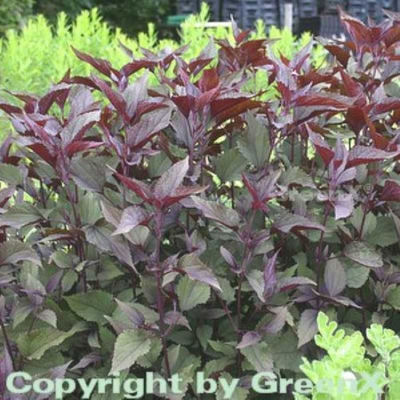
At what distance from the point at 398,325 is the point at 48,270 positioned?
66 cm

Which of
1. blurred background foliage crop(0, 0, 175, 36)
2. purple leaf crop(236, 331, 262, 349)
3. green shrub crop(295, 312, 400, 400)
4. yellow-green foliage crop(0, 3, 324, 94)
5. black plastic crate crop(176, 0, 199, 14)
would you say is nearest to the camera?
green shrub crop(295, 312, 400, 400)

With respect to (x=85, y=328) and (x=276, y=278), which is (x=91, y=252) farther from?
(x=276, y=278)

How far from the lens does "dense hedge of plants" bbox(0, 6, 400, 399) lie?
1274 mm

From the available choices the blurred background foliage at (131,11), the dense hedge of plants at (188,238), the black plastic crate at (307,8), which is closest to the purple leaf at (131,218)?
the dense hedge of plants at (188,238)

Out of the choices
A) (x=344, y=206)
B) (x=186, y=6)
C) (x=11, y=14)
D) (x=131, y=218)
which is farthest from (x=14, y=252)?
(x=186, y=6)

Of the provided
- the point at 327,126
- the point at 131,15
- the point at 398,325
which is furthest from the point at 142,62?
the point at 131,15

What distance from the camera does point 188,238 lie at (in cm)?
132

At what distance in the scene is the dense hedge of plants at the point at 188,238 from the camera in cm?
127

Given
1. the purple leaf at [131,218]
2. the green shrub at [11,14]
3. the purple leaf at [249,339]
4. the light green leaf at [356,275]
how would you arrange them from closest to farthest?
the purple leaf at [131,218] < the purple leaf at [249,339] < the light green leaf at [356,275] < the green shrub at [11,14]

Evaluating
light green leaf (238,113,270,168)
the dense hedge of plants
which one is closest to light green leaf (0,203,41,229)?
the dense hedge of plants

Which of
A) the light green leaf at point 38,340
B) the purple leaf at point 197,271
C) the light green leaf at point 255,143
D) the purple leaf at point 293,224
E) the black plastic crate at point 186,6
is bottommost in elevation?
the black plastic crate at point 186,6

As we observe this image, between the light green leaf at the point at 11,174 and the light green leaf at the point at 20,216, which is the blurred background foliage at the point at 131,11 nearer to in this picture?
the light green leaf at the point at 11,174

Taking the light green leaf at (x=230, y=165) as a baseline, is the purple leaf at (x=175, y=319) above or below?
below

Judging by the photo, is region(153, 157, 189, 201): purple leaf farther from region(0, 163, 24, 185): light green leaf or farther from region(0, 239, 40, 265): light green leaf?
region(0, 163, 24, 185): light green leaf
